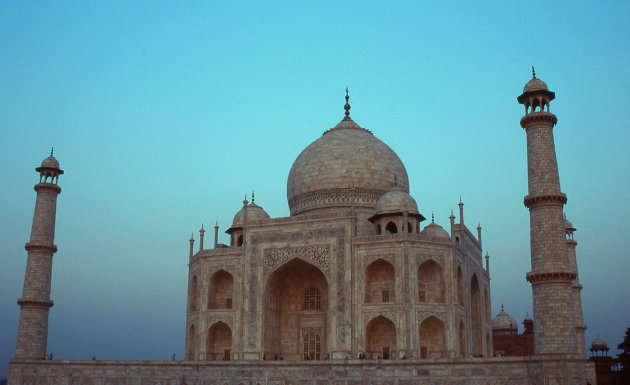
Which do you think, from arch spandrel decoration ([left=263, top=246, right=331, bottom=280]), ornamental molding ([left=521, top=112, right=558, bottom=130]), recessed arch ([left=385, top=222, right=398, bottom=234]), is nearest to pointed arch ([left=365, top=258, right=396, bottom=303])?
arch spandrel decoration ([left=263, top=246, right=331, bottom=280])

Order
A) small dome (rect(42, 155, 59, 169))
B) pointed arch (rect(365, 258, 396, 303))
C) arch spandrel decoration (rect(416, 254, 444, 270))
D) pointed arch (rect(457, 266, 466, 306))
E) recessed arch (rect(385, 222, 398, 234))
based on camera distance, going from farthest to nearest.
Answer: small dome (rect(42, 155, 59, 169)) < recessed arch (rect(385, 222, 398, 234)) < pointed arch (rect(457, 266, 466, 306)) < pointed arch (rect(365, 258, 396, 303)) < arch spandrel decoration (rect(416, 254, 444, 270))

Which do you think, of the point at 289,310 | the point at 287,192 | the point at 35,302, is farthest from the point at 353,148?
the point at 35,302

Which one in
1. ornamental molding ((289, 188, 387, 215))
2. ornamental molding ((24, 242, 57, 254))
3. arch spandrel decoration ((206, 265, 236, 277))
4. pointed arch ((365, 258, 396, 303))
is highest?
ornamental molding ((289, 188, 387, 215))

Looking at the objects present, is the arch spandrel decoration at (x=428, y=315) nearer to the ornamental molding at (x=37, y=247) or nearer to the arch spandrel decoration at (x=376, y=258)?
the arch spandrel decoration at (x=376, y=258)

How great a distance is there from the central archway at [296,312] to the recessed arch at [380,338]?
2.13 meters

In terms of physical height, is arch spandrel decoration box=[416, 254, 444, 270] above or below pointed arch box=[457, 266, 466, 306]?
above

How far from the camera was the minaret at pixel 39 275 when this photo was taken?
24250mm

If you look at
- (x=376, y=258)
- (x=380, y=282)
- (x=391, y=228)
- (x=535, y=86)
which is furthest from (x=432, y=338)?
(x=535, y=86)

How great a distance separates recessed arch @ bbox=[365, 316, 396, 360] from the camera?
22.7m

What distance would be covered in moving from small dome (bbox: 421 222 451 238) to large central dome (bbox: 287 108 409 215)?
2.52m

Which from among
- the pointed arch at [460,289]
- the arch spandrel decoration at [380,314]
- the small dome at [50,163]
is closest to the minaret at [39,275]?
the small dome at [50,163]

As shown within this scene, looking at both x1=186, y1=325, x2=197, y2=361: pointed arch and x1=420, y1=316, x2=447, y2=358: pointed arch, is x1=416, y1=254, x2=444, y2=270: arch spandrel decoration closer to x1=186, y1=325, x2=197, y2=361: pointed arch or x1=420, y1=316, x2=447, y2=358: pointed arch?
x1=420, y1=316, x2=447, y2=358: pointed arch

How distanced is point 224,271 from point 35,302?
272 inches

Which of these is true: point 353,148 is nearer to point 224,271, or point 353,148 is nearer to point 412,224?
point 412,224
